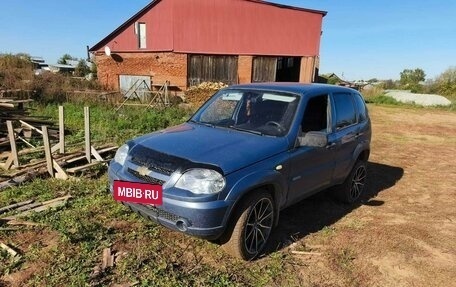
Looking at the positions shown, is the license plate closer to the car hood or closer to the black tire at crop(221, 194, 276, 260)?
the car hood

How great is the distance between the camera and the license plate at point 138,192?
3463 mm

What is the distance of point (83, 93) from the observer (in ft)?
60.0

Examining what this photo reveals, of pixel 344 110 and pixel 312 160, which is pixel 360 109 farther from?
pixel 312 160

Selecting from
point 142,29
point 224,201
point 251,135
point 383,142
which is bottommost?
point 383,142

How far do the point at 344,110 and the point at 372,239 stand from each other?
179 cm

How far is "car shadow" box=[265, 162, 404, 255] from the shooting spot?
180 inches

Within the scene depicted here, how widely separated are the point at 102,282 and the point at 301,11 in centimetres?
2346

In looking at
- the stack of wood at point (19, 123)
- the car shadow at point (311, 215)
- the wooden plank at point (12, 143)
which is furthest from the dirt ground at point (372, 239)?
the stack of wood at point (19, 123)

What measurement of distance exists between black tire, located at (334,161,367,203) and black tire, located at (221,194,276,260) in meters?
2.02

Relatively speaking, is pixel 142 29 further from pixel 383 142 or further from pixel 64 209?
pixel 64 209

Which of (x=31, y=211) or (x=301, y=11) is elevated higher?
(x=301, y=11)

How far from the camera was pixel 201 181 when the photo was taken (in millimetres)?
3383

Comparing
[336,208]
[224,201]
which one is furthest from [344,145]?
A: [224,201]

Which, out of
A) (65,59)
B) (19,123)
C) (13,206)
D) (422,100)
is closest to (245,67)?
(422,100)
